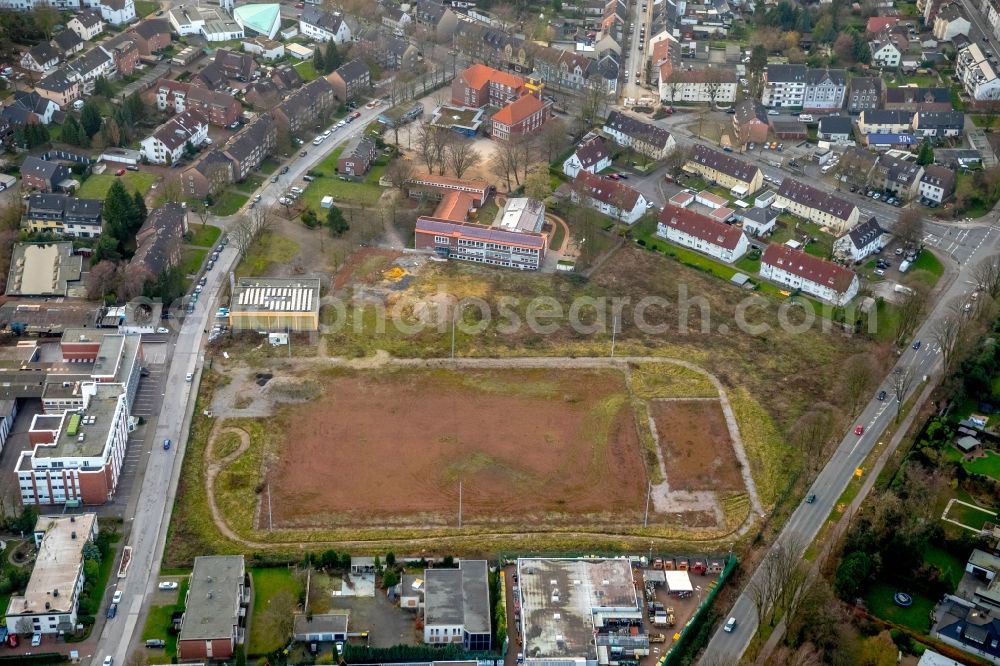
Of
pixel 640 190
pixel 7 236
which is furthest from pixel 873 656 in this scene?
pixel 7 236

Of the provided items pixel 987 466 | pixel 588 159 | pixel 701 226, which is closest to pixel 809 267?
pixel 701 226

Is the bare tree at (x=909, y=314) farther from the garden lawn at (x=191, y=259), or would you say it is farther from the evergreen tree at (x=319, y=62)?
the evergreen tree at (x=319, y=62)

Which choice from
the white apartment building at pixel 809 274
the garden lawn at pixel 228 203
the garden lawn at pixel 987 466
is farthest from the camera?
the garden lawn at pixel 228 203

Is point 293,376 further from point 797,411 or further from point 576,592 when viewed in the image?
point 797,411

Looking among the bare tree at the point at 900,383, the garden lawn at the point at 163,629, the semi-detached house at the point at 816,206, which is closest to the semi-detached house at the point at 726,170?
the semi-detached house at the point at 816,206

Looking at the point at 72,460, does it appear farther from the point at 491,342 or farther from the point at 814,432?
the point at 814,432

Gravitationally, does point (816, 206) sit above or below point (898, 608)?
above
